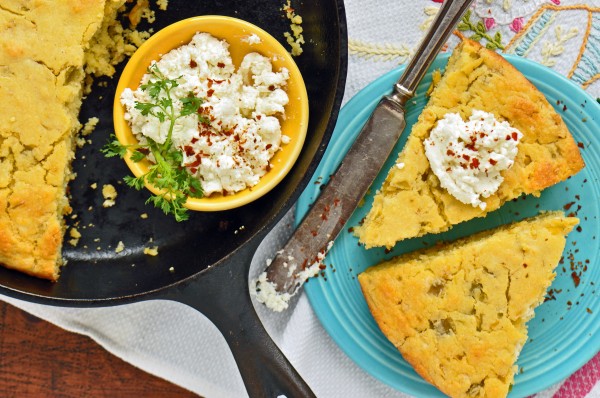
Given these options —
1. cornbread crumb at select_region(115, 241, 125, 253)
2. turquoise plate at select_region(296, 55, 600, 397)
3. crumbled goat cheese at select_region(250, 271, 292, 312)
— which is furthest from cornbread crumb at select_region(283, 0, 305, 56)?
cornbread crumb at select_region(115, 241, 125, 253)

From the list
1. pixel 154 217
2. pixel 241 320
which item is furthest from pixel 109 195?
pixel 241 320

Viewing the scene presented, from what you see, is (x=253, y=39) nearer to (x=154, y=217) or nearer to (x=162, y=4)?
(x=162, y=4)

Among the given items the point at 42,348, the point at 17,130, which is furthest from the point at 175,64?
the point at 42,348

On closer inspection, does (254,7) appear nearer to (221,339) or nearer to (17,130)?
(17,130)

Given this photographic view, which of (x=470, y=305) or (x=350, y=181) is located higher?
(x=350, y=181)

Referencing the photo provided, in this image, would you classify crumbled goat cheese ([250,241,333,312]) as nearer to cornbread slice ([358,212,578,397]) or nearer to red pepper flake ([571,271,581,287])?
cornbread slice ([358,212,578,397])

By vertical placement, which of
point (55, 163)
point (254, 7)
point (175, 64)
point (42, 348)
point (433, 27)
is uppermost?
point (433, 27)

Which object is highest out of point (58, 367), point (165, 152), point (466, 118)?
point (466, 118)
